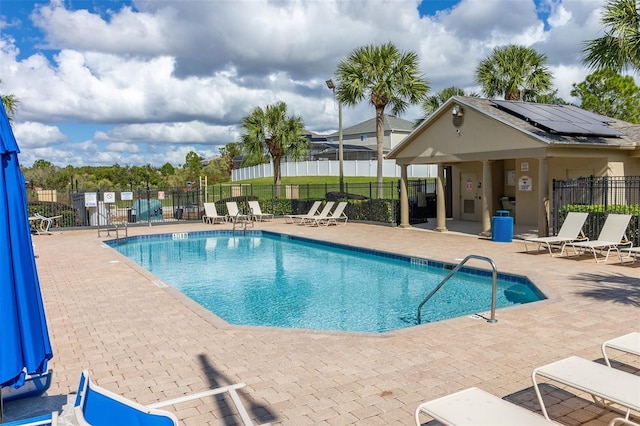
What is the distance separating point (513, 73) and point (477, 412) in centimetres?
2418

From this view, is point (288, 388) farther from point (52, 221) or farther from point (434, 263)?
point (52, 221)

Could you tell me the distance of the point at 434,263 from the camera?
12.0 meters

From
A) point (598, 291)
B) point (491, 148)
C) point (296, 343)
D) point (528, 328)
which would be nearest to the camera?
point (296, 343)

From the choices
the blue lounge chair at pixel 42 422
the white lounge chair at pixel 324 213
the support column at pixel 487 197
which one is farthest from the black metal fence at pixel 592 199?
the blue lounge chair at pixel 42 422

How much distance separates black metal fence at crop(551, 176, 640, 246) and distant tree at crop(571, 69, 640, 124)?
25.6 metres

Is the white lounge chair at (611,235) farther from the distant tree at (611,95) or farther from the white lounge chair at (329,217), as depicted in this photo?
the distant tree at (611,95)

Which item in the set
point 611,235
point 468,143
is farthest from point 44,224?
point 611,235

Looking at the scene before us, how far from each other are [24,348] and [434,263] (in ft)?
32.6

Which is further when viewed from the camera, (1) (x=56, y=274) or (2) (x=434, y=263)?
(2) (x=434, y=263)

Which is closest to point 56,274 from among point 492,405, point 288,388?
point 288,388

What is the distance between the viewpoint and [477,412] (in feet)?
10.3

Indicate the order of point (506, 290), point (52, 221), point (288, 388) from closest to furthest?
point (288, 388)
point (506, 290)
point (52, 221)

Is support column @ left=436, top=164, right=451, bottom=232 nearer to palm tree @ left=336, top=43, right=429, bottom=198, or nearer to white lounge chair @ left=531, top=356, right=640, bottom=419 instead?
palm tree @ left=336, top=43, right=429, bottom=198

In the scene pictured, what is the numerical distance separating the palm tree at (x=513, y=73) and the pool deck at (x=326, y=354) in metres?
17.2
